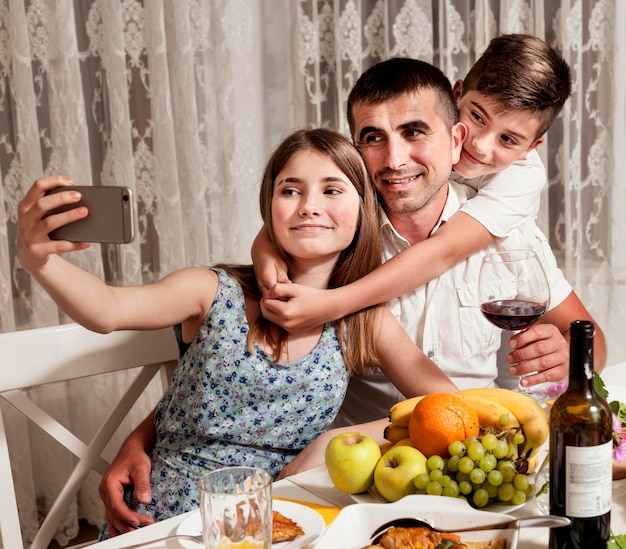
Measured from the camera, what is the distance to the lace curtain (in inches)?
90.7

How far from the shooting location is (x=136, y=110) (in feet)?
7.88

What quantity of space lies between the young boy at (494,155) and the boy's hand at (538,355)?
250mm

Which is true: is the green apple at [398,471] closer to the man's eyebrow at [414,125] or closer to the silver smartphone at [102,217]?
Answer: the silver smartphone at [102,217]

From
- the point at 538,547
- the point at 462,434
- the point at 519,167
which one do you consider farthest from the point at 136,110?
the point at 538,547

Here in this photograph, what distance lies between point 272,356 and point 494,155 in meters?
0.67

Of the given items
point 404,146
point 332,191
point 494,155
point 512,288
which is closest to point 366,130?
point 404,146

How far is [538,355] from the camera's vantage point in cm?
137

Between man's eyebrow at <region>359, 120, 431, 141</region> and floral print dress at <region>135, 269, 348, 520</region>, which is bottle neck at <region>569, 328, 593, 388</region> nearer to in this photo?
floral print dress at <region>135, 269, 348, 520</region>

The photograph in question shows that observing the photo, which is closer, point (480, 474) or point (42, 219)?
point (480, 474)

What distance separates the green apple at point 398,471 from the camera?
0.96m

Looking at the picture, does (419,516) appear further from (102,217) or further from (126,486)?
(126,486)

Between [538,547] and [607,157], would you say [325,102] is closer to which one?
[607,157]

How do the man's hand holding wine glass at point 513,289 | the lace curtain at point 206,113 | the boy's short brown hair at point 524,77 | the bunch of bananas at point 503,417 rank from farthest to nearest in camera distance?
the lace curtain at point 206,113 < the boy's short brown hair at point 524,77 < the man's hand holding wine glass at point 513,289 < the bunch of bananas at point 503,417

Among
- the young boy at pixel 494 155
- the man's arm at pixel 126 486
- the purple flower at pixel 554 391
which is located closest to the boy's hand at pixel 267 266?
the young boy at pixel 494 155
